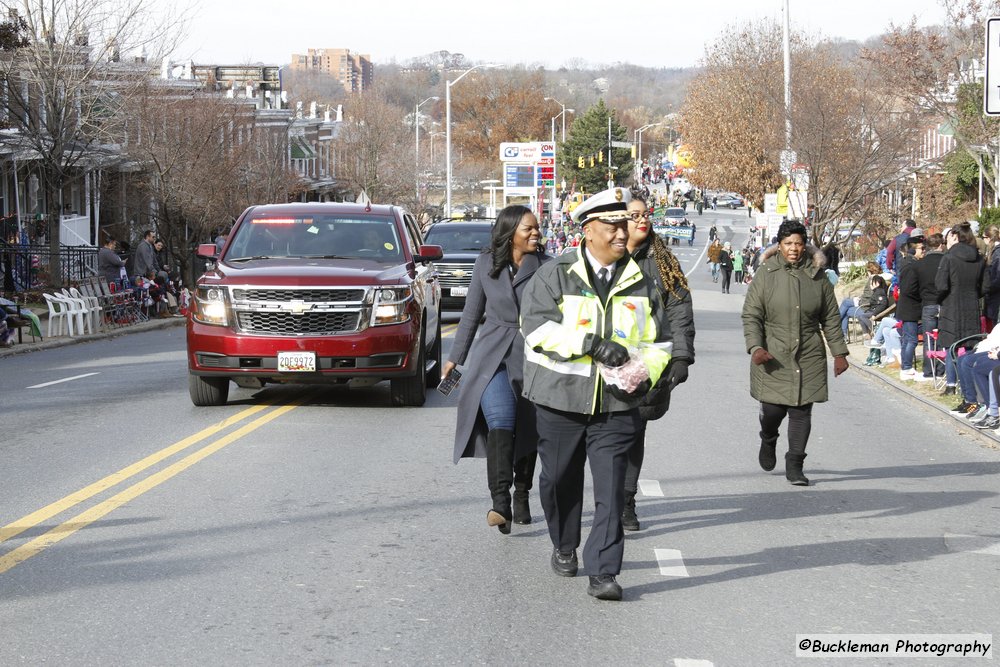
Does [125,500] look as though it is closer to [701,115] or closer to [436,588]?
[436,588]

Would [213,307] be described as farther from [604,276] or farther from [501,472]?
[604,276]

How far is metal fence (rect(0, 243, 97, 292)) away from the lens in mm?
31297

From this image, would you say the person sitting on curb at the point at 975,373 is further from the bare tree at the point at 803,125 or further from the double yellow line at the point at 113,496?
the bare tree at the point at 803,125

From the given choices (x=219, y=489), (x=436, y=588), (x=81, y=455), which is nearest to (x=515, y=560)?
(x=436, y=588)

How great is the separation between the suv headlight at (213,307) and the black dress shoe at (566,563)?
6.95 metres

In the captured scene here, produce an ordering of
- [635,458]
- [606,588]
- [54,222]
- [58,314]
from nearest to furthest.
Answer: [606,588] → [635,458] → [58,314] → [54,222]

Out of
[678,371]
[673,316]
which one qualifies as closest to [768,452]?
[673,316]

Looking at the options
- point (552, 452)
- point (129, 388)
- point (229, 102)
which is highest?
point (229, 102)

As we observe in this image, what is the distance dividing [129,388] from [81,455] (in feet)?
16.5

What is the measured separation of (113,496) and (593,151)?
430 ft

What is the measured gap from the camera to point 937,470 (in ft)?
34.8

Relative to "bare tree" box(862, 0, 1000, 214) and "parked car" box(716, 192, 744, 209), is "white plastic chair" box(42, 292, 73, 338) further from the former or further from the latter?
"parked car" box(716, 192, 744, 209)

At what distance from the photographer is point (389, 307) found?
13086 millimetres

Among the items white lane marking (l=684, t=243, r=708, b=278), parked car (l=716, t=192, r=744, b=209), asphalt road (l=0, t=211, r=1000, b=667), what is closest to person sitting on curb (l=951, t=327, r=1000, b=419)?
asphalt road (l=0, t=211, r=1000, b=667)
